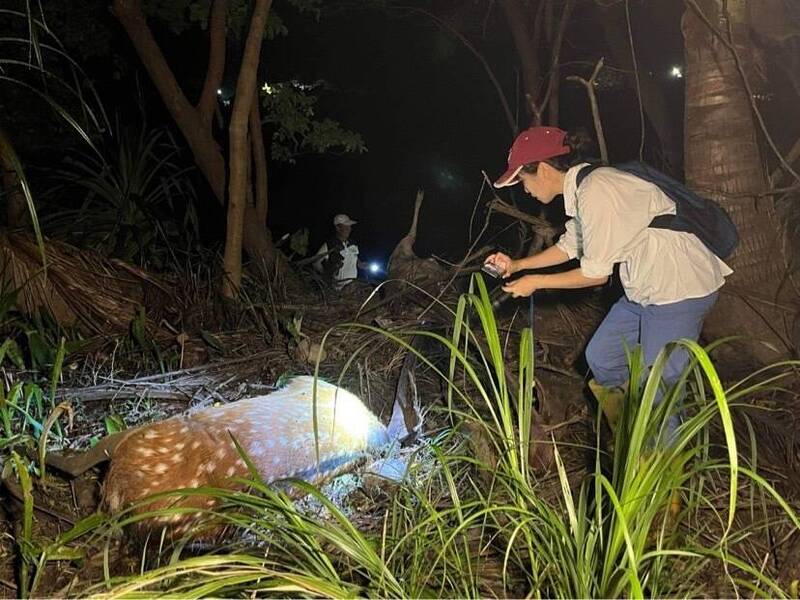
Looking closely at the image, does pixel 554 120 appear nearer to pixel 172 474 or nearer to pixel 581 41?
pixel 581 41

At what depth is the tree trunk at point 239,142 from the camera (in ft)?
13.9

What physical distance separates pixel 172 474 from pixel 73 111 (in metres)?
5.41

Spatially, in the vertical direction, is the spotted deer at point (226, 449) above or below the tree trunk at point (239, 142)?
below

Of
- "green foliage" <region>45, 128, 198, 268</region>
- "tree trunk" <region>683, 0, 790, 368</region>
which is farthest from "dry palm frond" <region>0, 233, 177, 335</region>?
"tree trunk" <region>683, 0, 790, 368</region>

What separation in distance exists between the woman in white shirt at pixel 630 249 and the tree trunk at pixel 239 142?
6.51ft

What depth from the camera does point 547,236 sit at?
14.7 feet

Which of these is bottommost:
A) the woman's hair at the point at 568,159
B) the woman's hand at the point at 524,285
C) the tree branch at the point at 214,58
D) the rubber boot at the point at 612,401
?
the rubber boot at the point at 612,401

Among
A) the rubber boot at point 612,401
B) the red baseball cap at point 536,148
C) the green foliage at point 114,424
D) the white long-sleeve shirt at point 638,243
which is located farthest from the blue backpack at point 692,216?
the green foliage at point 114,424

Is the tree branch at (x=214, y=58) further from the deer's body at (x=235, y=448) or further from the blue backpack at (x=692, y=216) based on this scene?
the blue backpack at (x=692, y=216)

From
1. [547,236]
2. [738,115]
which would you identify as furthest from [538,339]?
[738,115]

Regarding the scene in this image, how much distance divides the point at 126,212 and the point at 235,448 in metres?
3.18

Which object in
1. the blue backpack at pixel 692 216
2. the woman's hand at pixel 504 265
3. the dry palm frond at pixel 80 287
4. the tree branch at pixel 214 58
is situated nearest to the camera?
the blue backpack at pixel 692 216

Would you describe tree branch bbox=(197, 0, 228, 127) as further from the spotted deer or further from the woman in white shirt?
the woman in white shirt

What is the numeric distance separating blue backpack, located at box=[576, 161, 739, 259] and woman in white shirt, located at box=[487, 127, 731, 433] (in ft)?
0.09
